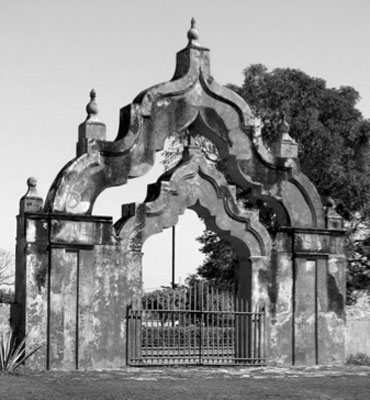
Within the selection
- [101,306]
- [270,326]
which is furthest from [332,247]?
[101,306]

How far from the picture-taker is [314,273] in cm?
2467

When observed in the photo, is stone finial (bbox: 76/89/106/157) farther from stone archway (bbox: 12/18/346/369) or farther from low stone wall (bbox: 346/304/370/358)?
low stone wall (bbox: 346/304/370/358)

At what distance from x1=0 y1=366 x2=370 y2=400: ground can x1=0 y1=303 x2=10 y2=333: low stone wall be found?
3.98 feet

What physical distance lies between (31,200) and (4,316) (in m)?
2.55

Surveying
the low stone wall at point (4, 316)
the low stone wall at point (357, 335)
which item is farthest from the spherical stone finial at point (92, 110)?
the low stone wall at point (357, 335)

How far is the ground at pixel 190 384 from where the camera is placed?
17566 mm

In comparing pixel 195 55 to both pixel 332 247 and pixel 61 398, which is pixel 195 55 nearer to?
pixel 332 247

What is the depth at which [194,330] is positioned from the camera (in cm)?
2297

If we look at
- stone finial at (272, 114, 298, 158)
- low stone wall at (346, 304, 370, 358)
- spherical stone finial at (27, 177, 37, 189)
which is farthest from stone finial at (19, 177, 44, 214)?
low stone wall at (346, 304, 370, 358)

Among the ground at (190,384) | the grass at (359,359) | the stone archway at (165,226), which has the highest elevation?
the stone archway at (165,226)

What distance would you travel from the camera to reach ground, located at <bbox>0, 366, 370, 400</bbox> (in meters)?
17.6

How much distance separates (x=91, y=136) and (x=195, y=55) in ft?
10.7

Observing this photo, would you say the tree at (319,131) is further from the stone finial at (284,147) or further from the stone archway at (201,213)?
the stone archway at (201,213)

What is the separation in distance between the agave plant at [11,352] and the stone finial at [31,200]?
2659 millimetres
